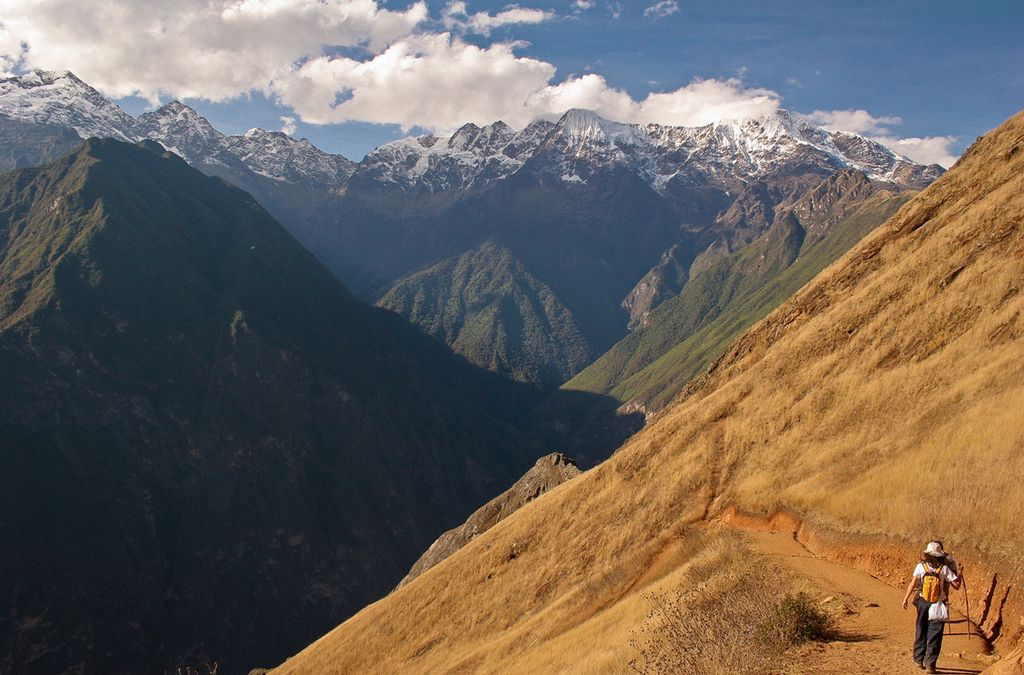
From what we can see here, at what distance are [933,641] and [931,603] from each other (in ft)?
2.63

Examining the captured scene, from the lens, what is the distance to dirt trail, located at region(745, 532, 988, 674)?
16.5 meters

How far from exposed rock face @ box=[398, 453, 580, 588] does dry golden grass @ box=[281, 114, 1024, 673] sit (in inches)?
751

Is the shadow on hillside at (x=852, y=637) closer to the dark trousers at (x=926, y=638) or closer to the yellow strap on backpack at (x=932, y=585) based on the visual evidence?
the dark trousers at (x=926, y=638)

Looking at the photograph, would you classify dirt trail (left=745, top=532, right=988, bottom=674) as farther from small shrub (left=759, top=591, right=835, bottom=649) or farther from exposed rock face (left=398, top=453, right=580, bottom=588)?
exposed rock face (left=398, top=453, right=580, bottom=588)

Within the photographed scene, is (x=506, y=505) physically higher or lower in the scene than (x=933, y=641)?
higher

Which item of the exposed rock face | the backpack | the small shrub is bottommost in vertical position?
the small shrub

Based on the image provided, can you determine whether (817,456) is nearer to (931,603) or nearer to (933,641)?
(931,603)

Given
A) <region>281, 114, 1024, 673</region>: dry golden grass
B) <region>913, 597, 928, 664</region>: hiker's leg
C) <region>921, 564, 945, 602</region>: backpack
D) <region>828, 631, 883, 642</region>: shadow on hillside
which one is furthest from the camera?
<region>281, 114, 1024, 673</region>: dry golden grass

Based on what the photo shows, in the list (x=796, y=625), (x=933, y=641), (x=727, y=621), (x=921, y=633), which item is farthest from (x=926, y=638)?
(x=727, y=621)

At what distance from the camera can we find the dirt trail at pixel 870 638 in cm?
1652

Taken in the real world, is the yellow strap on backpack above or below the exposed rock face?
below

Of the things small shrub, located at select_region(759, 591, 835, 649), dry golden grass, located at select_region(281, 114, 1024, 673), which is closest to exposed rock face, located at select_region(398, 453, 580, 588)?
dry golden grass, located at select_region(281, 114, 1024, 673)

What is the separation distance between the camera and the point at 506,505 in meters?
71.8

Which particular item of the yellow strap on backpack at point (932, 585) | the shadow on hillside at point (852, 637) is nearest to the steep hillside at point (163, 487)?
the shadow on hillside at point (852, 637)
